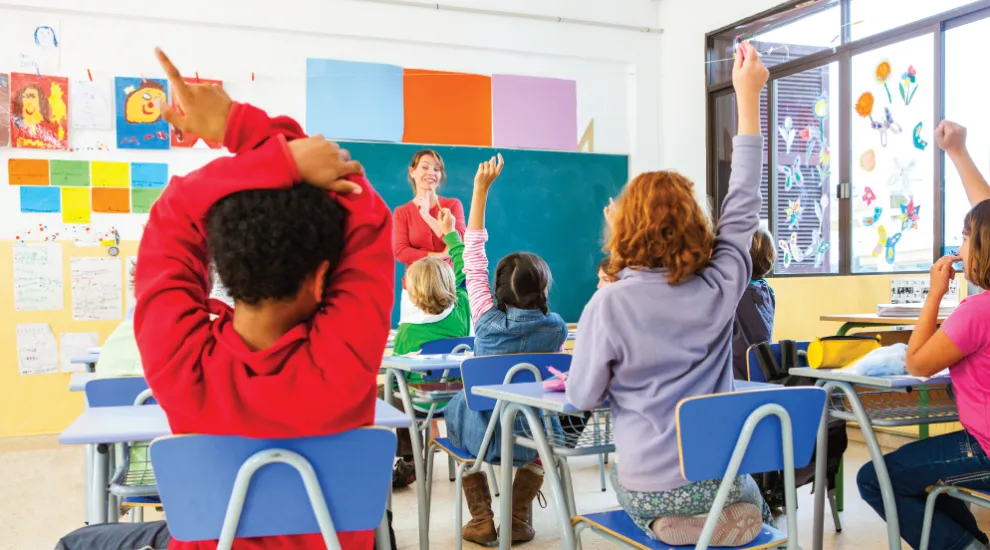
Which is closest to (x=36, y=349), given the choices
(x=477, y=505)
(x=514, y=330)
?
(x=477, y=505)

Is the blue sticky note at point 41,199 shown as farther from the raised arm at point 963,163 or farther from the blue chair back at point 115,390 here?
the raised arm at point 963,163

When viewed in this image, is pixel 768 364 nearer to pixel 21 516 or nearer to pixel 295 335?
pixel 295 335

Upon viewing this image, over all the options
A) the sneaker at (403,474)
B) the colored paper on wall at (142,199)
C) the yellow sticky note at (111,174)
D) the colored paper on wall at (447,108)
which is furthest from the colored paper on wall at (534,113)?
the sneaker at (403,474)

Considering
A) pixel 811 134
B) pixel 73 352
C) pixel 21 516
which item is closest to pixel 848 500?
Result: pixel 811 134

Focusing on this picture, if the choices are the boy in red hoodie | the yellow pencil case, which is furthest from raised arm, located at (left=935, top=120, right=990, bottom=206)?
the boy in red hoodie

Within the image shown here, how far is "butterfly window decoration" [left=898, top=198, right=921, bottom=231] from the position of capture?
15.4ft

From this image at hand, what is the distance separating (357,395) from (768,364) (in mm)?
1923

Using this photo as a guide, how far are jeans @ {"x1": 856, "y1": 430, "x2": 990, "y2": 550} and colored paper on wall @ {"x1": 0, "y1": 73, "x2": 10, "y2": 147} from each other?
4.93m

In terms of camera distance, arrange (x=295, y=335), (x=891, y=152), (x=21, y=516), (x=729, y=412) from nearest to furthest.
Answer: (x=295, y=335)
(x=729, y=412)
(x=21, y=516)
(x=891, y=152)

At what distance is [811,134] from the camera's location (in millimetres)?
5449

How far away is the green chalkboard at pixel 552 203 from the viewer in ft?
19.5

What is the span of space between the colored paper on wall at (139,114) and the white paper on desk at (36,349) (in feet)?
3.99

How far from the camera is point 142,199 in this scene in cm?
521

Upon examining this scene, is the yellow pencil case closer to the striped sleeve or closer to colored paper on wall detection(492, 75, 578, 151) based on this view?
the striped sleeve
